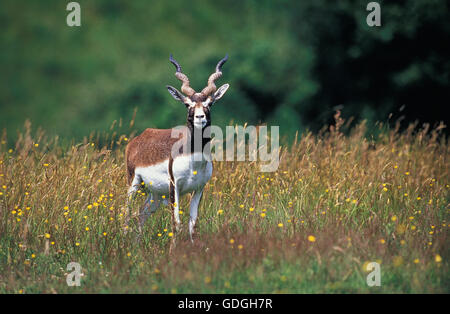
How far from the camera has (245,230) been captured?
7.72 meters

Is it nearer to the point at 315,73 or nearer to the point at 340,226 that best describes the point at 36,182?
the point at 340,226

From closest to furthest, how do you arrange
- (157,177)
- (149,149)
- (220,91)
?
(220,91)
(157,177)
(149,149)

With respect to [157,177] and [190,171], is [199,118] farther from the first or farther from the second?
[157,177]

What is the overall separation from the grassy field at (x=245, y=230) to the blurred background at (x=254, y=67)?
1.59 metres

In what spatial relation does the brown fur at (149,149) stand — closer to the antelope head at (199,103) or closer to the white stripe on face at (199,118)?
the antelope head at (199,103)

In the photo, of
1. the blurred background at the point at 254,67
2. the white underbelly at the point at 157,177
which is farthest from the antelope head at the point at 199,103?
the blurred background at the point at 254,67

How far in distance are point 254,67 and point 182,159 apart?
10.6 meters

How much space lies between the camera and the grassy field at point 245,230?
657 cm

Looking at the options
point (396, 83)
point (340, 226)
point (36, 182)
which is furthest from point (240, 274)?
point (396, 83)

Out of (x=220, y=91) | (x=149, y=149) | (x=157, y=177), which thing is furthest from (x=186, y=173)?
(x=220, y=91)

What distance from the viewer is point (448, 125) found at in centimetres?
1620

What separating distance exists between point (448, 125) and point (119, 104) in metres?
10.3

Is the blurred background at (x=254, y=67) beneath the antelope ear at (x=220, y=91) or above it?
above

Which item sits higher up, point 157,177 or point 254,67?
point 254,67
